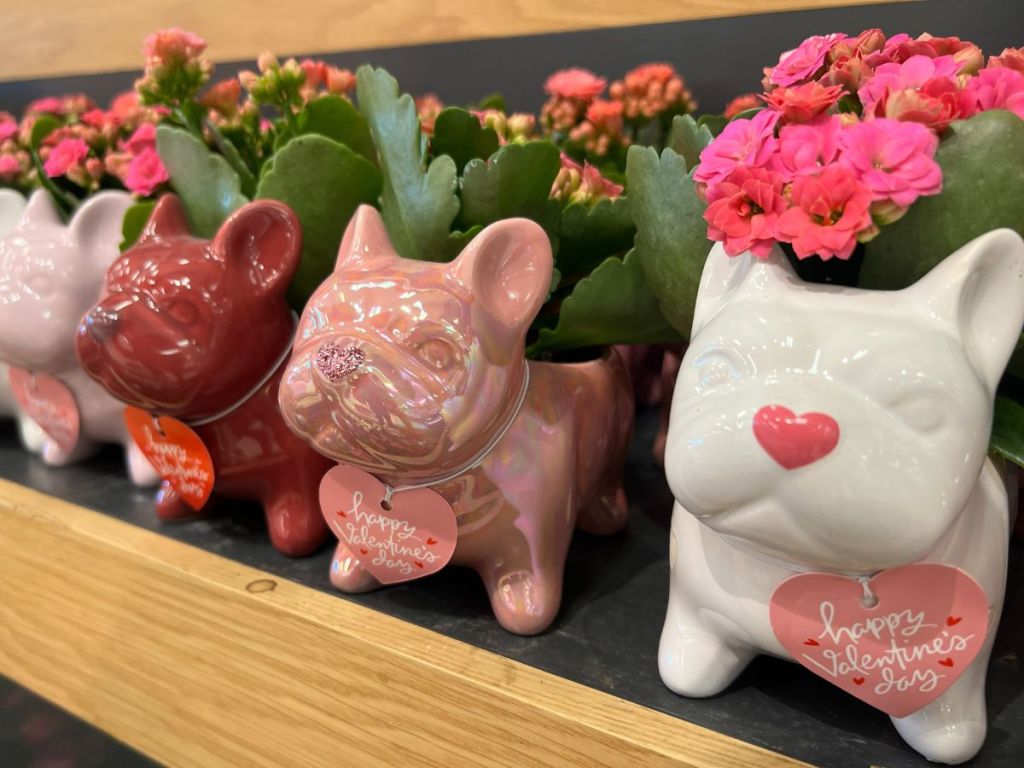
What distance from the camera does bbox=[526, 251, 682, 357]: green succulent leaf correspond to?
2.11ft

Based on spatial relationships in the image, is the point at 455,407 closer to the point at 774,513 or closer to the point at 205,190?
the point at 774,513

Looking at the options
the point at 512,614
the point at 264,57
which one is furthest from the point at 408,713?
the point at 264,57

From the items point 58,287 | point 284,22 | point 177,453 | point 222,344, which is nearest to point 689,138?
point 222,344

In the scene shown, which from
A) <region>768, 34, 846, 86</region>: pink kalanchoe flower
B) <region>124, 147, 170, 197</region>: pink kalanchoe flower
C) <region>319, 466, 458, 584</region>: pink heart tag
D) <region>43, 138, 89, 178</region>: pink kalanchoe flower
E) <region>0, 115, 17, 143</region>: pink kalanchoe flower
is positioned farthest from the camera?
<region>0, 115, 17, 143</region>: pink kalanchoe flower

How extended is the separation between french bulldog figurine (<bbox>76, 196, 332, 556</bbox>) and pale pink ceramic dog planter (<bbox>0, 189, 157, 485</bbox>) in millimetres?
148

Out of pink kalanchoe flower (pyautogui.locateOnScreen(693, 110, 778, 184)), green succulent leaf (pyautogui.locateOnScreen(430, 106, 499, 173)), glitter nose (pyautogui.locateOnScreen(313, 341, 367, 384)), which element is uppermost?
pink kalanchoe flower (pyautogui.locateOnScreen(693, 110, 778, 184))

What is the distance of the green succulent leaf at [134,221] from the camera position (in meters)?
0.83

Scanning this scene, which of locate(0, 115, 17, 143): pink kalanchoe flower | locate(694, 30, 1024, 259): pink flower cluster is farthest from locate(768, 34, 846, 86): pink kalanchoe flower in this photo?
locate(0, 115, 17, 143): pink kalanchoe flower

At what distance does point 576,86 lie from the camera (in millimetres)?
957

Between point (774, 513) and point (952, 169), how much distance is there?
222 mm

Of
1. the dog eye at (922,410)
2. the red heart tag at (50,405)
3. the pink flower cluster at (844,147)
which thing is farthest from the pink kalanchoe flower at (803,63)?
the red heart tag at (50,405)

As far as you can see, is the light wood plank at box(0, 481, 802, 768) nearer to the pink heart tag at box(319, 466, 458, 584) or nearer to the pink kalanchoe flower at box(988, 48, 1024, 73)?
the pink heart tag at box(319, 466, 458, 584)

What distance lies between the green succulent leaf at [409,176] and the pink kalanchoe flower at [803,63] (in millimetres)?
253

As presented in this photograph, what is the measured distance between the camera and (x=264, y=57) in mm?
826
